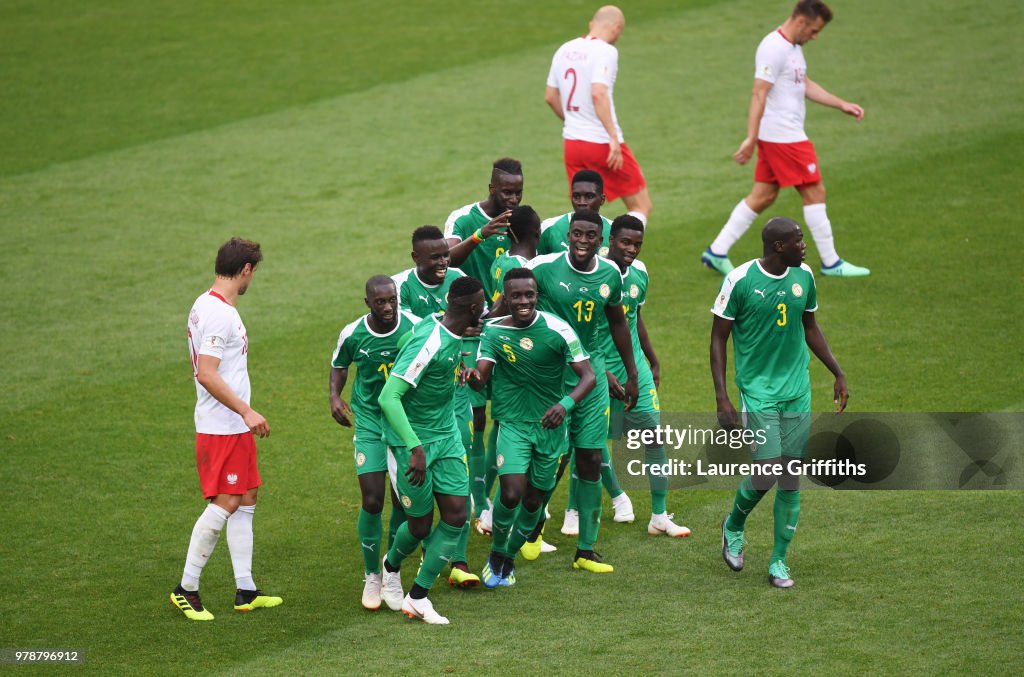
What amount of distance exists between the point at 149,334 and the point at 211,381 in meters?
5.39

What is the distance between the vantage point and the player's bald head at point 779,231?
25.3 ft

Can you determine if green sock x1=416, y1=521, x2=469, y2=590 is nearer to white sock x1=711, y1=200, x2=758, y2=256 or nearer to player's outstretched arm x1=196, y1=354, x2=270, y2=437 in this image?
player's outstretched arm x1=196, y1=354, x2=270, y2=437

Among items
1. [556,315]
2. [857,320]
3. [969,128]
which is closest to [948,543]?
[556,315]

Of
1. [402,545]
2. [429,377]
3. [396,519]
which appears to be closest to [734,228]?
[396,519]

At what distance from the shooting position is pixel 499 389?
7.98 m

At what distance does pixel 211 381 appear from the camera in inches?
290

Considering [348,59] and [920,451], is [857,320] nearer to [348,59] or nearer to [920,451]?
[920,451]

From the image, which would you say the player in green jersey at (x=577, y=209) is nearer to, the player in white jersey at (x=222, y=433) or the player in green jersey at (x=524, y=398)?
the player in green jersey at (x=524, y=398)

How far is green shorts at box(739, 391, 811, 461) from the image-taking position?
7852 millimetres

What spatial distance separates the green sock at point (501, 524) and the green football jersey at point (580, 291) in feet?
3.47

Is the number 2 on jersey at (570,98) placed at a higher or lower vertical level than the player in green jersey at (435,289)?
higher

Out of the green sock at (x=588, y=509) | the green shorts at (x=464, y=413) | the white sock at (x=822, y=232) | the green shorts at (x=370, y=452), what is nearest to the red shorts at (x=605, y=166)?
the white sock at (x=822, y=232)

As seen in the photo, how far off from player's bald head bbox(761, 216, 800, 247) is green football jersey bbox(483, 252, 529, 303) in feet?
5.29

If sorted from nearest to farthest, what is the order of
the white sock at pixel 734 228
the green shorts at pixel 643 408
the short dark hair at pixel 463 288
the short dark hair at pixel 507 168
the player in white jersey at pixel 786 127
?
the short dark hair at pixel 463 288 < the green shorts at pixel 643 408 < the short dark hair at pixel 507 168 < the player in white jersey at pixel 786 127 < the white sock at pixel 734 228
